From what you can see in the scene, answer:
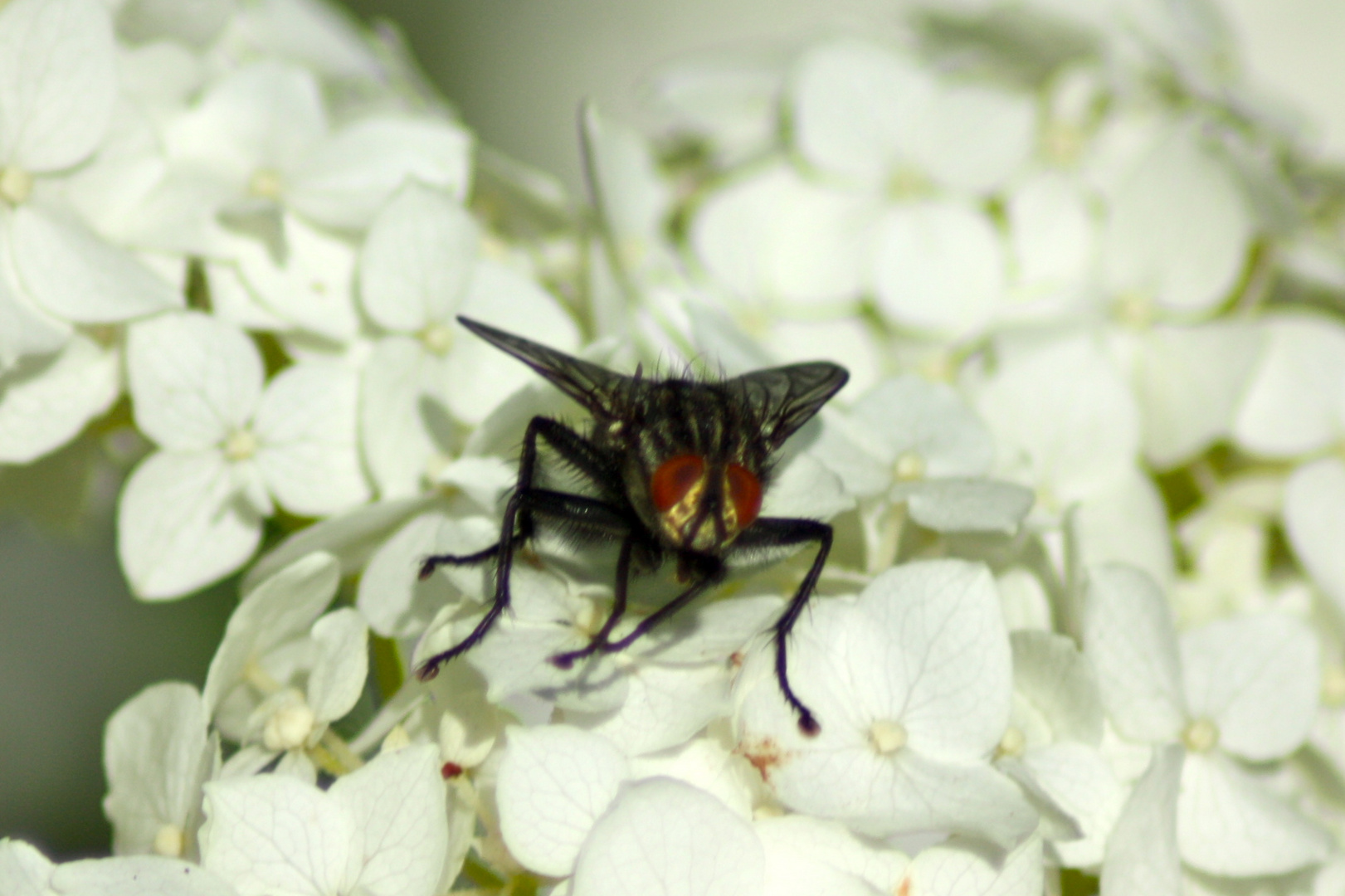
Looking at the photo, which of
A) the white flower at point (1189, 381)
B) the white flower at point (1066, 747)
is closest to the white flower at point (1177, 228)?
the white flower at point (1189, 381)

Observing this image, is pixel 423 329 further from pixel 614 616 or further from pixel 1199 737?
pixel 1199 737

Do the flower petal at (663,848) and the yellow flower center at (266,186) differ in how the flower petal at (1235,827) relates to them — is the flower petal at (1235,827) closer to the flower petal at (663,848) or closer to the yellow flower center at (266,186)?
the flower petal at (663,848)

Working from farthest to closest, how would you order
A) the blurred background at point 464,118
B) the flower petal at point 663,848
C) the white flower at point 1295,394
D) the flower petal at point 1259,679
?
the blurred background at point 464,118 < the white flower at point 1295,394 < the flower petal at point 1259,679 < the flower petal at point 663,848

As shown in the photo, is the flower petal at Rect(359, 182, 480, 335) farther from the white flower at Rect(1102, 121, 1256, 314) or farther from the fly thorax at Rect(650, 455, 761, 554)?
the white flower at Rect(1102, 121, 1256, 314)

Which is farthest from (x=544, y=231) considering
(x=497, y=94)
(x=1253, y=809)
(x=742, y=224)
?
(x=497, y=94)

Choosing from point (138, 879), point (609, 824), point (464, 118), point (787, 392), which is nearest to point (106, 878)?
point (138, 879)

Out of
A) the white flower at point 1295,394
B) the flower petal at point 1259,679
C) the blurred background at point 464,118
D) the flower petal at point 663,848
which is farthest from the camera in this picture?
the blurred background at point 464,118

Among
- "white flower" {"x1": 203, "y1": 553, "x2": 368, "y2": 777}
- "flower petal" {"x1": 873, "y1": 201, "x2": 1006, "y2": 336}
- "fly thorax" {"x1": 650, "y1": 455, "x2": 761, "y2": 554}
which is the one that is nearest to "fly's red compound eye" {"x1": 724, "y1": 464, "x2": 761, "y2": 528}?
"fly thorax" {"x1": 650, "y1": 455, "x2": 761, "y2": 554}
